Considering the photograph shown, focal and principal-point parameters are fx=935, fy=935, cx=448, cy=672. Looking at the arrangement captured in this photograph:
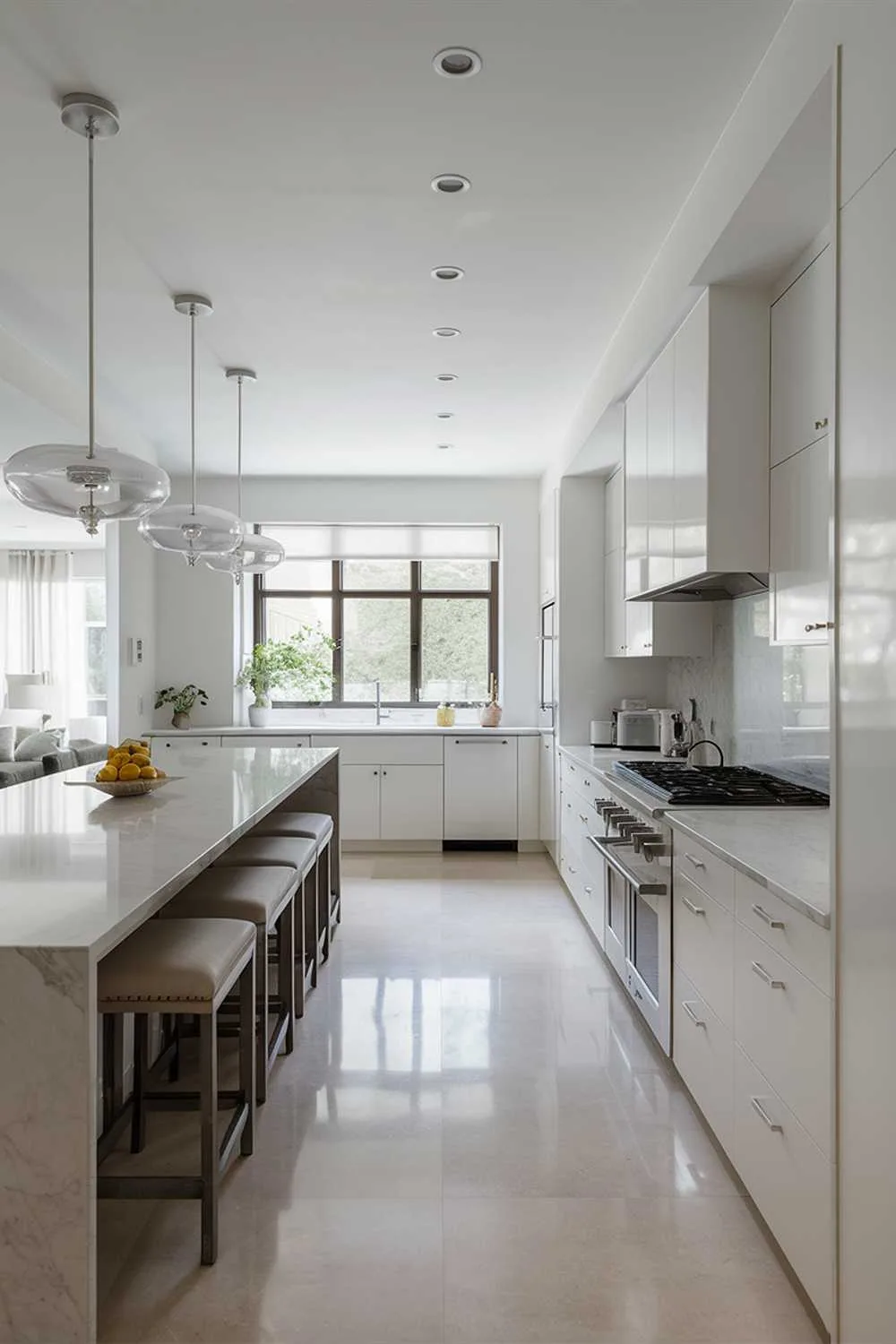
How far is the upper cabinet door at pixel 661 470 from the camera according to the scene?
3338 mm

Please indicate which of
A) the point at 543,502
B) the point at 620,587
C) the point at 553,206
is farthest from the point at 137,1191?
the point at 543,502

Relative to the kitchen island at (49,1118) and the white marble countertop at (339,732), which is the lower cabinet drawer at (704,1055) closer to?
the kitchen island at (49,1118)

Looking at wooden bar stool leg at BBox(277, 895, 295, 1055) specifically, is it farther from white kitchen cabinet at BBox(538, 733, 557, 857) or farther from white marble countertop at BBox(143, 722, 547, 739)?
white marble countertop at BBox(143, 722, 547, 739)

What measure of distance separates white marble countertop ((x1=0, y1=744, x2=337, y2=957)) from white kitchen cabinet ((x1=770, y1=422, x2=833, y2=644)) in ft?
5.41

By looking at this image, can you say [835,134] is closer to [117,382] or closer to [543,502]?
[117,382]

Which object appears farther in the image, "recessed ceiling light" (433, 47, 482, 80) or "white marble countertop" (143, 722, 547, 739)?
"white marble countertop" (143, 722, 547, 739)

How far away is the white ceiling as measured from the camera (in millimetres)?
2090

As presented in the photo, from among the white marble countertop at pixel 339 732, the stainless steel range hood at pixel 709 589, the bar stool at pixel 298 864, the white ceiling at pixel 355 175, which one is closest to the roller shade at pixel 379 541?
the white marble countertop at pixel 339 732

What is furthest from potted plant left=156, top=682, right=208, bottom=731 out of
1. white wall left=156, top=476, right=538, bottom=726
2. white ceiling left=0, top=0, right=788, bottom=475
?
white ceiling left=0, top=0, right=788, bottom=475

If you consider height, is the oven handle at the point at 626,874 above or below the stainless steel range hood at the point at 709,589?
below

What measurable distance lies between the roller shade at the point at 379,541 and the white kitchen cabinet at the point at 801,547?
4.32 meters

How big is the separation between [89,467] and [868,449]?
6.00 ft

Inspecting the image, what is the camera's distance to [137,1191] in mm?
1988

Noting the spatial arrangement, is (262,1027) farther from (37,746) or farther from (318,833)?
(37,746)
